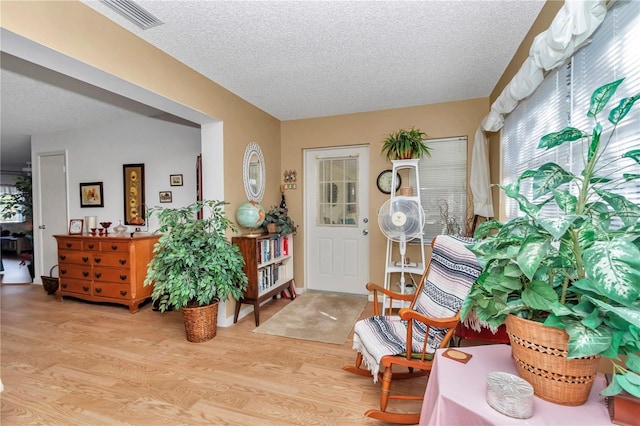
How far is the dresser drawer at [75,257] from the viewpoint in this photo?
3444mm

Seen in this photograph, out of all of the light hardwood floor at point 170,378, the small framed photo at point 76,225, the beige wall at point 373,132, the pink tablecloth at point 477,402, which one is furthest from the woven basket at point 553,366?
the small framed photo at point 76,225

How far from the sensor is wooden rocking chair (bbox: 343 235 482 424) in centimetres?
150

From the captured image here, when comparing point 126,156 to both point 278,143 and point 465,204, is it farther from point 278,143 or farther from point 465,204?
point 465,204

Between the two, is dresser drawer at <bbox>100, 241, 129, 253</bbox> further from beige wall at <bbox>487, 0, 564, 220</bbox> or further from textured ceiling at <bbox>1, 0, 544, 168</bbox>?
beige wall at <bbox>487, 0, 564, 220</bbox>

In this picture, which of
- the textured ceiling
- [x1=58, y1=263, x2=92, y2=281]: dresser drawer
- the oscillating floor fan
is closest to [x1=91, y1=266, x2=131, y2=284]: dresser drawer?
[x1=58, y1=263, x2=92, y2=281]: dresser drawer

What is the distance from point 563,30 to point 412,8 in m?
0.81

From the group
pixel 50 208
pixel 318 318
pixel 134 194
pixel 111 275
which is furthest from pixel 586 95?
pixel 50 208

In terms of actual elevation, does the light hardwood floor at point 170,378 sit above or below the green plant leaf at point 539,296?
below

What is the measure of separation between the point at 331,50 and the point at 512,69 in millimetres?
1524

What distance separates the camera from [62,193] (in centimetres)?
423

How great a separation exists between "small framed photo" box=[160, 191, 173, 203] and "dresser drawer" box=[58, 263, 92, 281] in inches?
46.1

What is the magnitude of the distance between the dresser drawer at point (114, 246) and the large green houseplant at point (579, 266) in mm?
3599

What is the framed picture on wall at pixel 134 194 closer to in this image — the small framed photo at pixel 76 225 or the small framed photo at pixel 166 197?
the small framed photo at pixel 166 197

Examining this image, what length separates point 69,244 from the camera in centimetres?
354
